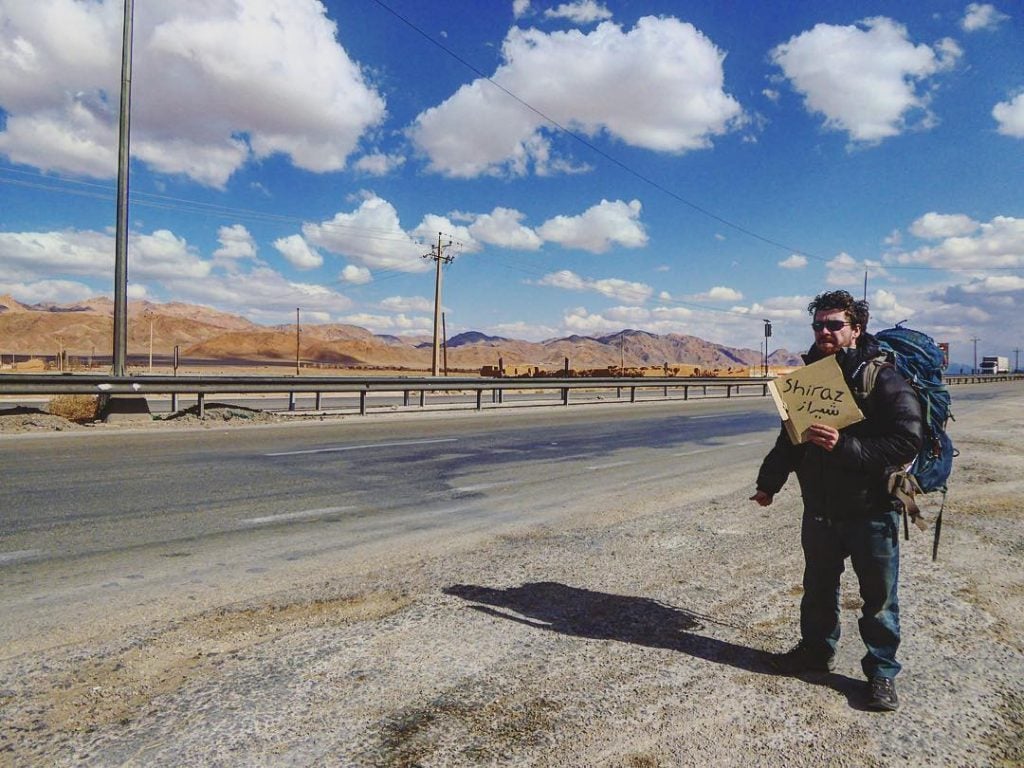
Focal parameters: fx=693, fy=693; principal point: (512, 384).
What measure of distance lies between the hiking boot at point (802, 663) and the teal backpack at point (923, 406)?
0.74 meters

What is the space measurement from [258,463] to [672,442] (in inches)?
317

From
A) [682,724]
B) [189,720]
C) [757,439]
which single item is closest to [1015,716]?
[682,724]

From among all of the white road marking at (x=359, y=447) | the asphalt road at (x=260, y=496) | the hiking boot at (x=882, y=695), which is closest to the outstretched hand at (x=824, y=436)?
the hiking boot at (x=882, y=695)

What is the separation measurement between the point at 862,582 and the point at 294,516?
4909mm

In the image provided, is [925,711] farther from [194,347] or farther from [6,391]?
[194,347]

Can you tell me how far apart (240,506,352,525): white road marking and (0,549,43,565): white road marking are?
1546 mm

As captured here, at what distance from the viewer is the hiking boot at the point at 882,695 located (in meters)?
3.05

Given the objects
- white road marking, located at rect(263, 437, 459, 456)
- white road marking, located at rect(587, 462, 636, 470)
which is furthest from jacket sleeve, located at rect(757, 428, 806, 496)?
white road marking, located at rect(263, 437, 459, 456)

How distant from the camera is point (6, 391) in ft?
40.4

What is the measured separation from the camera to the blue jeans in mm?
3207

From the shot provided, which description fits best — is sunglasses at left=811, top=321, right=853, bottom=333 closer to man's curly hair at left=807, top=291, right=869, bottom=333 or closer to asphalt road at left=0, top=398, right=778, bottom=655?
man's curly hair at left=807, top=291, right=869, bottom=333

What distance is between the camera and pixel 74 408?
1445 cm

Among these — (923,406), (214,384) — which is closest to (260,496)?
(923,406)

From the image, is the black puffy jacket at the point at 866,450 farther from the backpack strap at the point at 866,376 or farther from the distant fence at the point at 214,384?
the distant fence at the point at 214,384
